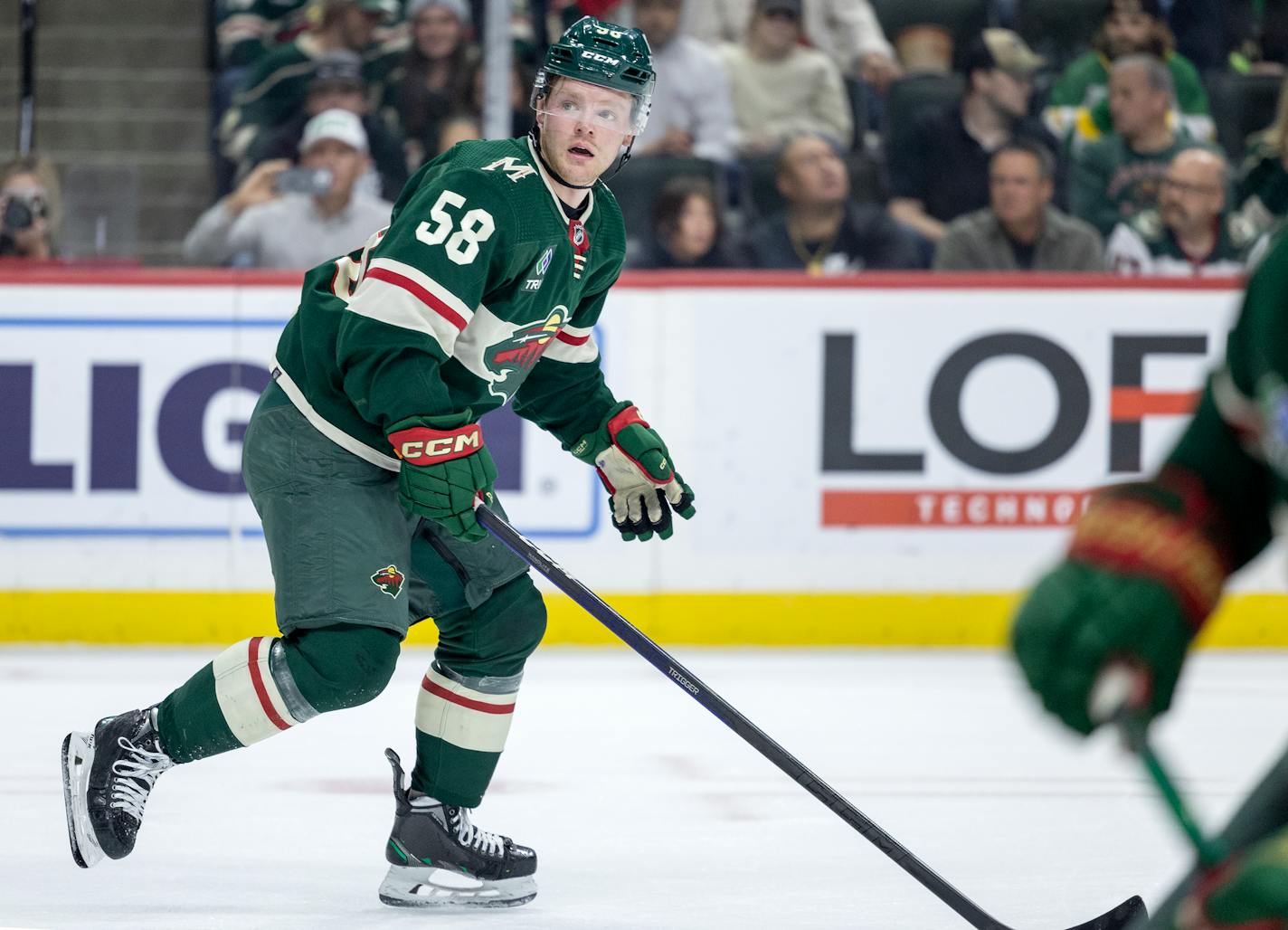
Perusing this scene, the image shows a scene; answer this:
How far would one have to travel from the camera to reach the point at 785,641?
5309 mm

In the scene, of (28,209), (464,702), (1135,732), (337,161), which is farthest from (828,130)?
(1135,732)

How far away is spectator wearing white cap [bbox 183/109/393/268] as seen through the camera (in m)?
5.45

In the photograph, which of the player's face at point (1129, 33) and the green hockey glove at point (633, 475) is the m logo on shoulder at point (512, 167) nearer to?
the green hockey glove at point (633, 475)

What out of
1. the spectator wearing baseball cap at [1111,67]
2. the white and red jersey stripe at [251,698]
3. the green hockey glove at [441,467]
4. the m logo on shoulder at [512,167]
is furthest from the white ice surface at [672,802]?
the spectator wearing baseball cap at [1111,67]

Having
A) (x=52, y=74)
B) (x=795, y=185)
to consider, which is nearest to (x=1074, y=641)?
(x=795, y=185)

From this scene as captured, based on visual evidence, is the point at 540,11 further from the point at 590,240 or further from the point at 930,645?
the point at 590,240

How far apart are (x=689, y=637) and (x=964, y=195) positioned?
1.78m

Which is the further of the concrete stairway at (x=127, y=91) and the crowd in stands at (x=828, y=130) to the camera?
the concrete stairway at (x=127, y=91)

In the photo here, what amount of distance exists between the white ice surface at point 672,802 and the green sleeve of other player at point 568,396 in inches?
26.4

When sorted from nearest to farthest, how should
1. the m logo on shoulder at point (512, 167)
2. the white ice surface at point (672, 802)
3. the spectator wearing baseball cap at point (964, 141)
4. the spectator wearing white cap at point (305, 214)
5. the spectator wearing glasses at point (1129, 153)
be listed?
the m logo on shoulder at point (512, 167) < the white ice surface at point (672, 802) < the spectator wearing white cap at point (305, 214) < the spectator wearing glasses at point (1129, 153) < the spectator wearing baseball cap at point (964, 141)

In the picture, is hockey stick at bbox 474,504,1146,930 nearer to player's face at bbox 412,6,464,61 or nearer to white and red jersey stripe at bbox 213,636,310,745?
white and red jersey stripe at bbox 213,636,310,745

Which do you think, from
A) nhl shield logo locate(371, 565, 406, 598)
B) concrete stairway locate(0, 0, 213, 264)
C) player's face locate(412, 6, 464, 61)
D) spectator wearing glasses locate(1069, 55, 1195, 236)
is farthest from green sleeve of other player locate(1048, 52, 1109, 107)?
nhl shield logo locate(371, 565, 406, 598)

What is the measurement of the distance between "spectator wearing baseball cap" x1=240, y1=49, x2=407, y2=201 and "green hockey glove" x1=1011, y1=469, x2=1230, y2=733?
4870 millimetres

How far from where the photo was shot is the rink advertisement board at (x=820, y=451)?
517 centimetres
